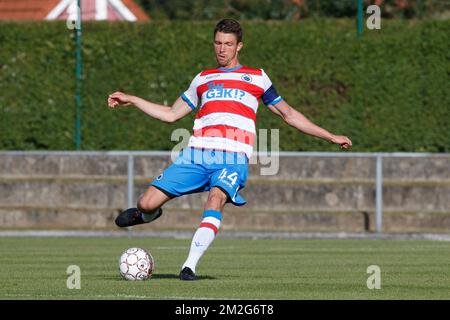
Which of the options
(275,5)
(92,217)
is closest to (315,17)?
(275,5)

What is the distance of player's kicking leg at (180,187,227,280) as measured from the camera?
1123cm

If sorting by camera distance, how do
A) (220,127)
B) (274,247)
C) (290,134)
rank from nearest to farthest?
1. (220,127)
2. (274,247)
3. (290,134)

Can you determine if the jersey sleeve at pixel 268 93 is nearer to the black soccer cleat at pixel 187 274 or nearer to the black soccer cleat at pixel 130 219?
the black soccer cleat at pixel 130 219

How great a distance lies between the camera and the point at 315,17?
82.0 feet

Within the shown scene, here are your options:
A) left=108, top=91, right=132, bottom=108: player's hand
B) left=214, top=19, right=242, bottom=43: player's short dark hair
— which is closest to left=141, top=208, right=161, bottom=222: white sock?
left=108, top=91, right=132, bottom=108: player's hand

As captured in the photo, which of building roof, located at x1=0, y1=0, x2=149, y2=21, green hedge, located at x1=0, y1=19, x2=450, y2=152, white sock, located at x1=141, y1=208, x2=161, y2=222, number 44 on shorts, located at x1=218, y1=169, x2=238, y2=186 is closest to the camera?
number 44 on shorts, located at x1=218, y1=169, x2=238, y2=186

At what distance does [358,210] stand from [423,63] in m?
3.51

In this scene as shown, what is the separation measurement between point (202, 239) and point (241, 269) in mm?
2099

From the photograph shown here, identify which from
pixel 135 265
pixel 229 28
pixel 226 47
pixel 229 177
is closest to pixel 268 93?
pixel 226 47

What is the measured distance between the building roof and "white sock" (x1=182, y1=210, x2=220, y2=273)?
45.6 feet

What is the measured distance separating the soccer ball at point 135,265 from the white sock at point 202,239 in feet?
1.54

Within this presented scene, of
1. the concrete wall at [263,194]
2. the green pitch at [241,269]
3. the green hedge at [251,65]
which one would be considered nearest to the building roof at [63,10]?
the green hedge at [251,65]

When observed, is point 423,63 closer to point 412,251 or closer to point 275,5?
point 275,5

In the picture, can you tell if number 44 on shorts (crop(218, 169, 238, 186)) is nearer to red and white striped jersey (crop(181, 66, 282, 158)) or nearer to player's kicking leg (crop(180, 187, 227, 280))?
player's kicking leg (crop(180, 187, 227, 280))
